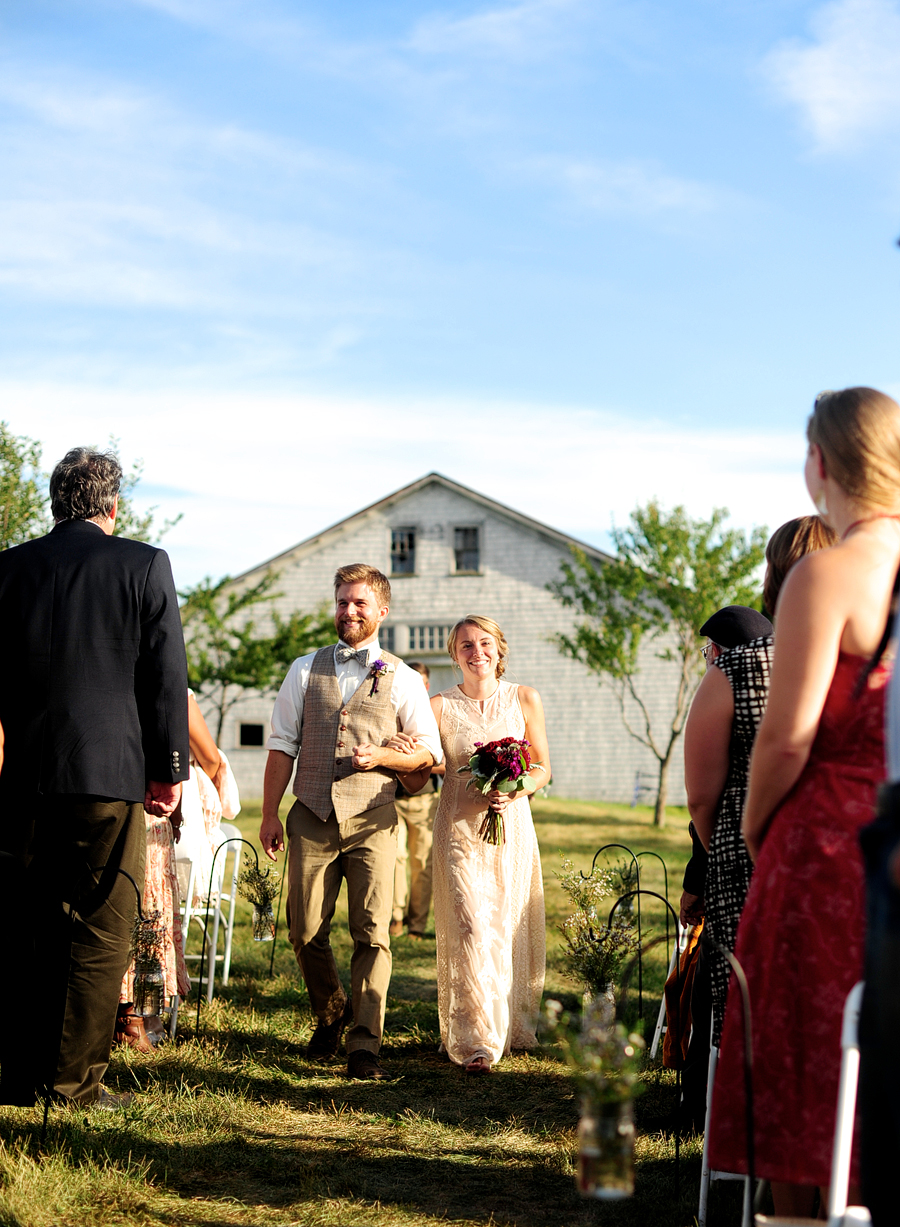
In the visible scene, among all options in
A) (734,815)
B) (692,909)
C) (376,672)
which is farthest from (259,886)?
(734,815)

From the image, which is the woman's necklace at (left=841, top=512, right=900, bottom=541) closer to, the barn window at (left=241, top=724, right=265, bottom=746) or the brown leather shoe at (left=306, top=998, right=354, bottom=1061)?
the brown leather shoe at (left=306, top=998, right=354, bottom=1061)

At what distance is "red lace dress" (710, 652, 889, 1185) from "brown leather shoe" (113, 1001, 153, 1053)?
3653 mm

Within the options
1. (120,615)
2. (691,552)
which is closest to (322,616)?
(691,552)

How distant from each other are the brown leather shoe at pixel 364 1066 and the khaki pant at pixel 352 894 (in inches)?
3.1

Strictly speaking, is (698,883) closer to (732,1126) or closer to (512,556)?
(732,1126)

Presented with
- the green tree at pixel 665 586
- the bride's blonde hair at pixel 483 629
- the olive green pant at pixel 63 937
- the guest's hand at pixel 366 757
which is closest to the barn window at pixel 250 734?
the green tree at pixel 665 586

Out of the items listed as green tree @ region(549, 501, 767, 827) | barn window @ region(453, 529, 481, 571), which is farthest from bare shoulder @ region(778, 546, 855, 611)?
barn window @ region(453, 529, 481, 571)

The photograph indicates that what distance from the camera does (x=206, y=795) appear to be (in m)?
6.57

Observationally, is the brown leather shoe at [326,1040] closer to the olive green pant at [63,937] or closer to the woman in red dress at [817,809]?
the olive green pant at [63,937]

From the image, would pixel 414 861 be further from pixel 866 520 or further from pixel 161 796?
pixel 866 520

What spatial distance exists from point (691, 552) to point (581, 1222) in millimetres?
22532

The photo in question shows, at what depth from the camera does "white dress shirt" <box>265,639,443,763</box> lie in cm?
592

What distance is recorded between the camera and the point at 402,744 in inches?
229

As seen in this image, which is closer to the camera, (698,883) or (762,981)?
(762,981)
